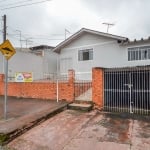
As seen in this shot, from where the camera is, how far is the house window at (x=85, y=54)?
61.8ft

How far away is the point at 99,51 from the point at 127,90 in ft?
28.8

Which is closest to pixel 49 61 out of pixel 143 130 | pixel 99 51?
pixel 99 51

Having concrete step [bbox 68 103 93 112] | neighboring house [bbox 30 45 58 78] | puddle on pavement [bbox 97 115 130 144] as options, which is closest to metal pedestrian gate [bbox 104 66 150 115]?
concrete step [bbox 68 103 93 112]

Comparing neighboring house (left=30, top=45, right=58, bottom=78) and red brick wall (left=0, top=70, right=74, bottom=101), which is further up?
neighboring house (left=30, top=45, right=58, bottom=78)

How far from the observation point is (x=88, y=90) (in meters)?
12.7

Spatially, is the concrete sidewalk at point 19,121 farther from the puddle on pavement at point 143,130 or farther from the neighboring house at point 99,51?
the neighboring house at point 99,51

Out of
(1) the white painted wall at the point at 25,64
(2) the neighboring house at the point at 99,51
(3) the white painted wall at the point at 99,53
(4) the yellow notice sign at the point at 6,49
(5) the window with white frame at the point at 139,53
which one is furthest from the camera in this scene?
(1) the white painted wall at the point at 25,64

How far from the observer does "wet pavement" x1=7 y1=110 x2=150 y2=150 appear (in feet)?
20.5

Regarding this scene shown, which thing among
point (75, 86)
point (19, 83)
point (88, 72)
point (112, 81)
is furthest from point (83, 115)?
point (88, 72)

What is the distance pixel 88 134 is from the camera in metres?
7.16

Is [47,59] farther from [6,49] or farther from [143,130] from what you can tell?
[143,130]

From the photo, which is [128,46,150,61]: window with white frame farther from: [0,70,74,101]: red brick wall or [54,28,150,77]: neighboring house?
[0,70,74,101]: red brick wall

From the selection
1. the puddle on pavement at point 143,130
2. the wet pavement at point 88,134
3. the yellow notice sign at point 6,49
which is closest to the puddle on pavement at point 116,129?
the wet pavement at point 88,134

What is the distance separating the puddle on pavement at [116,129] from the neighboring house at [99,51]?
822 cm
